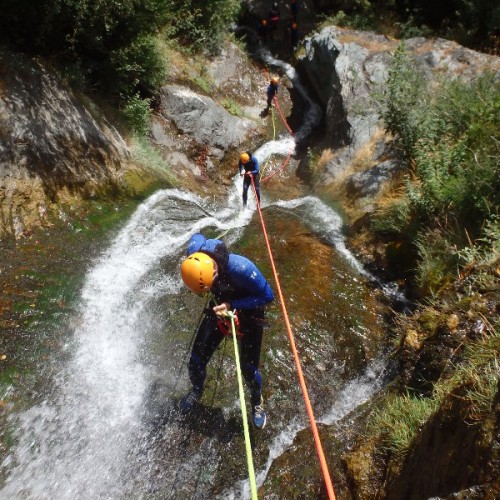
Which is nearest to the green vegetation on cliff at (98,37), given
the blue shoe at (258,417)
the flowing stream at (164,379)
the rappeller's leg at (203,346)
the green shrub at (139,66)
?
the green shrub at (139,66)

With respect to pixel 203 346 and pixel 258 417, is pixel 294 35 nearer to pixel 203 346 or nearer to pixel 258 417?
pixel 203 346

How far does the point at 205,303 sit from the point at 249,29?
15523 millimetres

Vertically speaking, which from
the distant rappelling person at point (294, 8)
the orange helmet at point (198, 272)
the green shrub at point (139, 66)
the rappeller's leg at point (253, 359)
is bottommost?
the rappeller's leg at point (253, 359)

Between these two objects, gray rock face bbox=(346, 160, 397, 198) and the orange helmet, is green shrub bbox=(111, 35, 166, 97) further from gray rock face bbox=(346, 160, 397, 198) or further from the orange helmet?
the orange helmet

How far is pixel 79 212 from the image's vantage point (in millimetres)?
6352

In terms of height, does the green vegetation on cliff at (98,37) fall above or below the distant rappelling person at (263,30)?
below

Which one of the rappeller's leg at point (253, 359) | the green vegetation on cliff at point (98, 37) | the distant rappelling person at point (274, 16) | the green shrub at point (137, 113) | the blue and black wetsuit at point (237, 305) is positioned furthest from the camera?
the distant rappelling person at point (274, 16)

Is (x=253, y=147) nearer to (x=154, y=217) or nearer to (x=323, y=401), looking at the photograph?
(x=154, y=217)

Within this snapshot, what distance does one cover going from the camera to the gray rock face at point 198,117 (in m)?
9.93

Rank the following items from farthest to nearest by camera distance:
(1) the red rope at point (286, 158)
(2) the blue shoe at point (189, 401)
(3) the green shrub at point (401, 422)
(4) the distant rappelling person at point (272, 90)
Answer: (4) the distant rappelling person at point (272, 90)
(1) the red rope at point (286, 158)
(2) the blue shoe at point (189, 401)
(3) the green shrub at point (401, 422)

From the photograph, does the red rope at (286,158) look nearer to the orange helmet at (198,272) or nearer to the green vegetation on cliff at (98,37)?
the green vegetation on cliff at (98,37)

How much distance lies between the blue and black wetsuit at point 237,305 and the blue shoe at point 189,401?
0.06m

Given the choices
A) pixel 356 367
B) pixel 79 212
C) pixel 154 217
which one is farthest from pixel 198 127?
pixel 356 367

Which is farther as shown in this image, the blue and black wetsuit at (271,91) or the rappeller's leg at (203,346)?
the blue and black wetsuit at (271,91)
